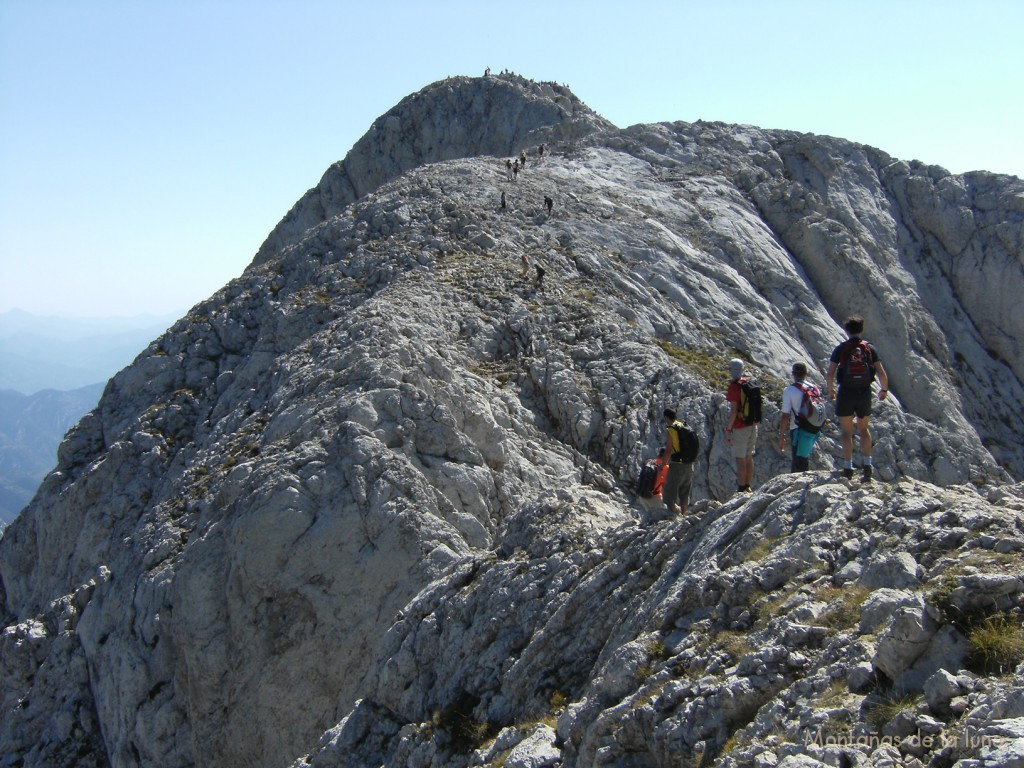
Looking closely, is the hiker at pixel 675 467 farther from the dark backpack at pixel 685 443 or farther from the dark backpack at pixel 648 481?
the dark backpack at pixel 648 481

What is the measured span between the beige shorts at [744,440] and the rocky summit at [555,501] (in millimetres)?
2464

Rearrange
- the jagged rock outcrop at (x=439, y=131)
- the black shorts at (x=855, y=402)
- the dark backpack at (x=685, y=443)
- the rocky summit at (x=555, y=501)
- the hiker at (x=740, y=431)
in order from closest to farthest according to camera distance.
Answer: the rocky summit at (x=555, y=501)
the black shorts at (x=855, y=402)
the hiker at (x=740, y=431)
the dark backpack at (x=685, y=443)
the jagged rock outcrop at (x=439, y=131)

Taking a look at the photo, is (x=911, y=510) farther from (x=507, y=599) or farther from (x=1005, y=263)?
(x=1005, y=263)

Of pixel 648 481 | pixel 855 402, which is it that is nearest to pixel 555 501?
pixel 648 481

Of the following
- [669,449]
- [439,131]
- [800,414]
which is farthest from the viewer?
[439,131]

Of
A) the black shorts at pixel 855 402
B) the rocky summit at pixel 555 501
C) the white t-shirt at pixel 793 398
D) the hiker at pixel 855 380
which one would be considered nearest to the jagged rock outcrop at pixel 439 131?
the rocky summit at pixel 555 501

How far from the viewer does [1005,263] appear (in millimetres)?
47469

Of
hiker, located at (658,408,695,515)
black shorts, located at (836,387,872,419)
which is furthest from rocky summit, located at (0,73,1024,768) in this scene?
black shorts, located at (836,387,872,419)

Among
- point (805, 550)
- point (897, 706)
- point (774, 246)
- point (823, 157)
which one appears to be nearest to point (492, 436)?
point (805, 550)

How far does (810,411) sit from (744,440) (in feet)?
5.08

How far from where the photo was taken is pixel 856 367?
13984 mm

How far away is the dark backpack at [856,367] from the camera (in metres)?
13.9

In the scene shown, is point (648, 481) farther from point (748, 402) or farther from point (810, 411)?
point (810, 411)

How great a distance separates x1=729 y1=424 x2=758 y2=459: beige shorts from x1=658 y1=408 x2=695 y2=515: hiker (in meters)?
0.88
